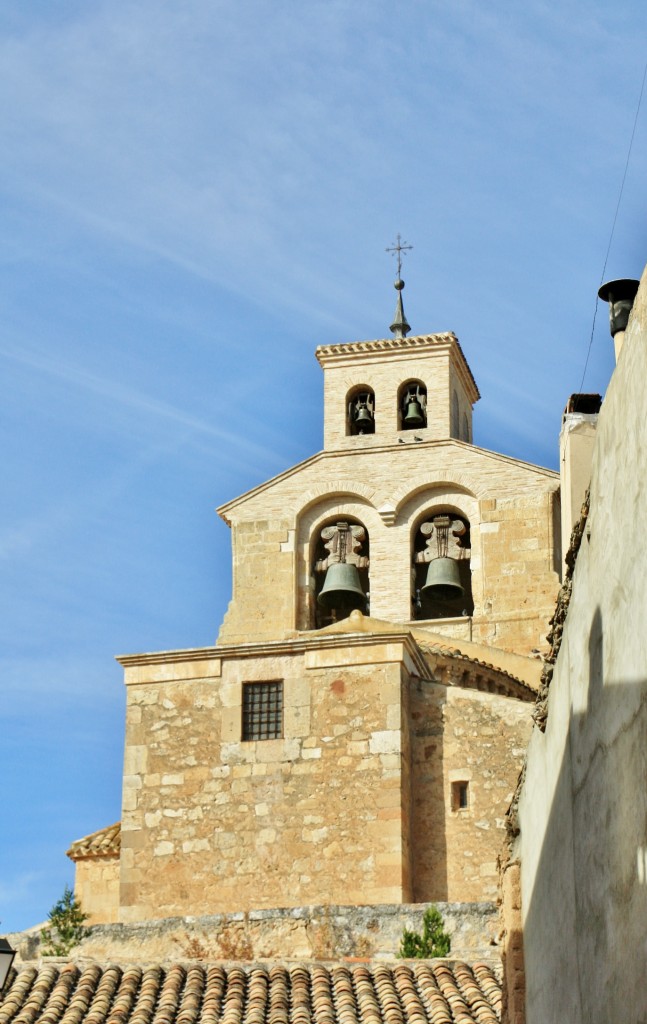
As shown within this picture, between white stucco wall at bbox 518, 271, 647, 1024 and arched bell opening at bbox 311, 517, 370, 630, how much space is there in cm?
2201

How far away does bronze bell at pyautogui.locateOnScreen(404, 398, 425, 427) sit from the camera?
3659 centimetres

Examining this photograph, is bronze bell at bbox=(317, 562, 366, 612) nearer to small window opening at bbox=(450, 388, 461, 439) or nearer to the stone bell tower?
the stone bell tower

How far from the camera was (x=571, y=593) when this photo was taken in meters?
11.0

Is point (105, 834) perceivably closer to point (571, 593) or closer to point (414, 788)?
point (414, 788)

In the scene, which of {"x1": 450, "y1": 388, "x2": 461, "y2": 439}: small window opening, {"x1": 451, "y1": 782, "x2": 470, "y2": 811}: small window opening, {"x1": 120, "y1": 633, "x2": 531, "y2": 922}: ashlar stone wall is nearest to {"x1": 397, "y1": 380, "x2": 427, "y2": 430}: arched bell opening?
{"x1": 450, "y1": 388, "x2": 461, "y2": 439}: small window opening

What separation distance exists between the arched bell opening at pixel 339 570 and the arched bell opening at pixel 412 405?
265cm

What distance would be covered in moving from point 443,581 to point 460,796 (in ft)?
28.7

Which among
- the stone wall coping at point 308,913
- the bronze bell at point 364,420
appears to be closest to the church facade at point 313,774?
the stone wall coping at point 308,913

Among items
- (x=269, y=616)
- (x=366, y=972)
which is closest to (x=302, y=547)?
(x=269, y=616)

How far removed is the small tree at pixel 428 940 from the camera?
1934 cm

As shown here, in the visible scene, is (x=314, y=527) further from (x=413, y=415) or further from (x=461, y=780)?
(x=461, y=780)

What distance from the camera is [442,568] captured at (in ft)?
111

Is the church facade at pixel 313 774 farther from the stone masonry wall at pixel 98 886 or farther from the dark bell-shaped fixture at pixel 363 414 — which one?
the dark bell-shaped fixture at pixel 363 414

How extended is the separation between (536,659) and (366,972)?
13480mm
